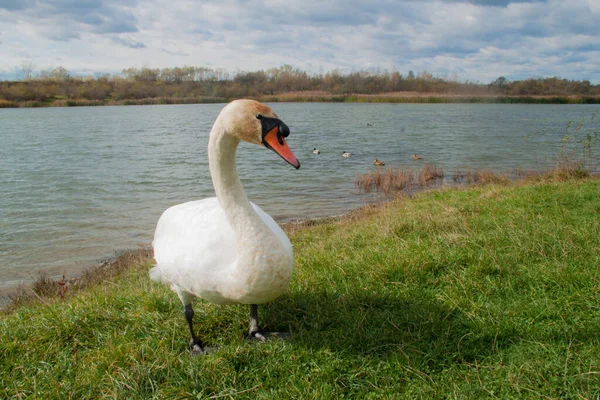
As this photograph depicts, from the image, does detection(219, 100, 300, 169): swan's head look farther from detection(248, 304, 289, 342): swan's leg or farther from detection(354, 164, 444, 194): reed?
detection(354, 164, 444, 194): reed

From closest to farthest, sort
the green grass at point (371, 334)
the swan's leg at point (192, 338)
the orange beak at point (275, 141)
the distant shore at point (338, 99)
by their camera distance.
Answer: the green grass at point (371, 334) < the orange beak at point (275, 141) < the swan's leg at point (192, 338) < the distant shore at point (338, 99)

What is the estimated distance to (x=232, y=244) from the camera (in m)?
3.04

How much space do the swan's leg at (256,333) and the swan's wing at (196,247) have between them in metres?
0.57

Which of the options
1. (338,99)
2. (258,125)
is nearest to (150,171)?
(258,125)

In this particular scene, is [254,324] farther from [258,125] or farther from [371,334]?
[258,125]

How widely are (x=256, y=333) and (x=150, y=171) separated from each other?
15.2 m

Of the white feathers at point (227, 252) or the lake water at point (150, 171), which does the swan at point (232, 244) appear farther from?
the lake water at point (150, 171)

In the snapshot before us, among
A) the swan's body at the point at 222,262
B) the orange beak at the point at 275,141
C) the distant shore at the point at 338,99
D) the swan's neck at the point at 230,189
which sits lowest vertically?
the swan's body at the point at 222,262

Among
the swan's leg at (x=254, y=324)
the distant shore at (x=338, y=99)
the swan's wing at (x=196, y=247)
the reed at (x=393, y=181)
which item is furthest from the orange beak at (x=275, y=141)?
the distant shore at (x=338, y=99)

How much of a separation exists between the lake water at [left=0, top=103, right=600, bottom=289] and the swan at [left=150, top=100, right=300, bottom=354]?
18.9 feet

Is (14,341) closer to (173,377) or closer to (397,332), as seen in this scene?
(173,377)

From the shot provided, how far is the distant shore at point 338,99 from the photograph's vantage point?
62.3 metres

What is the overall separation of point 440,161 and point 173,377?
17.9 meters

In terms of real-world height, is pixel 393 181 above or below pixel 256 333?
below
